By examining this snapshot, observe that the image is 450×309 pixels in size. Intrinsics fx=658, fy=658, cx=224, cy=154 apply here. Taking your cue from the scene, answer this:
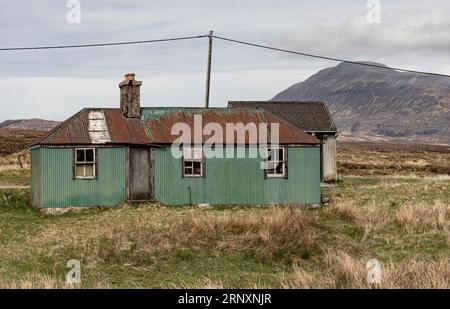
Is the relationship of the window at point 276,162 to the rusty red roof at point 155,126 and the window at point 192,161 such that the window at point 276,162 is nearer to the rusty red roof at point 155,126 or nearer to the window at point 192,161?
the rusty red roof at point 155,126

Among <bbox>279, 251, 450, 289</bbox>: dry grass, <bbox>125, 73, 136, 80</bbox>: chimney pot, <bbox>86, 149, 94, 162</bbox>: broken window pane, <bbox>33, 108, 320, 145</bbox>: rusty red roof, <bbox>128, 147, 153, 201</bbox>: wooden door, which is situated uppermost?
<bbox>125, 73, 136, 80</bbox>: chimney pot

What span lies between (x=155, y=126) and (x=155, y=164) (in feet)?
5.89

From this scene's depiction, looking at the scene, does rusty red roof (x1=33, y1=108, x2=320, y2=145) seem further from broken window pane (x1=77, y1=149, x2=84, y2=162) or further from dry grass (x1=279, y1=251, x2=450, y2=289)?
dry grass (x1=279, y1=251, x2=450, y2=289)

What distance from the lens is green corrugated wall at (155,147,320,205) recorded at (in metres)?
25.5

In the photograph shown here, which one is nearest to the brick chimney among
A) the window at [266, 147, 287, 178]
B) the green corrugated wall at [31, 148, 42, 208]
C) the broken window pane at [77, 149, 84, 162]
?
the broken window pane at [77, 149, 84, 162]

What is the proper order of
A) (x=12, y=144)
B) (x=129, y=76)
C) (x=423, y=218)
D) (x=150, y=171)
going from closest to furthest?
(x=423, y=218), (x=150, y=171), (x=129, y=76), (x=12, y=144)

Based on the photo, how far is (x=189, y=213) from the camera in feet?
75.2

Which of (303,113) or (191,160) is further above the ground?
(303,113)

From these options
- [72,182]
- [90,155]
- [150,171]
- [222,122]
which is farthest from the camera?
[222,122]

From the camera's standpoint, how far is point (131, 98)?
26.8 metres

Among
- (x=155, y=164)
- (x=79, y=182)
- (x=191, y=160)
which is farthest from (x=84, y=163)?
(x=191, y=160)

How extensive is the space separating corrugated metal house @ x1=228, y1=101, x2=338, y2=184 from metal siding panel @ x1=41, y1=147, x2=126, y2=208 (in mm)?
13134

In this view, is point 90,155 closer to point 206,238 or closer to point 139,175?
point 139,175
